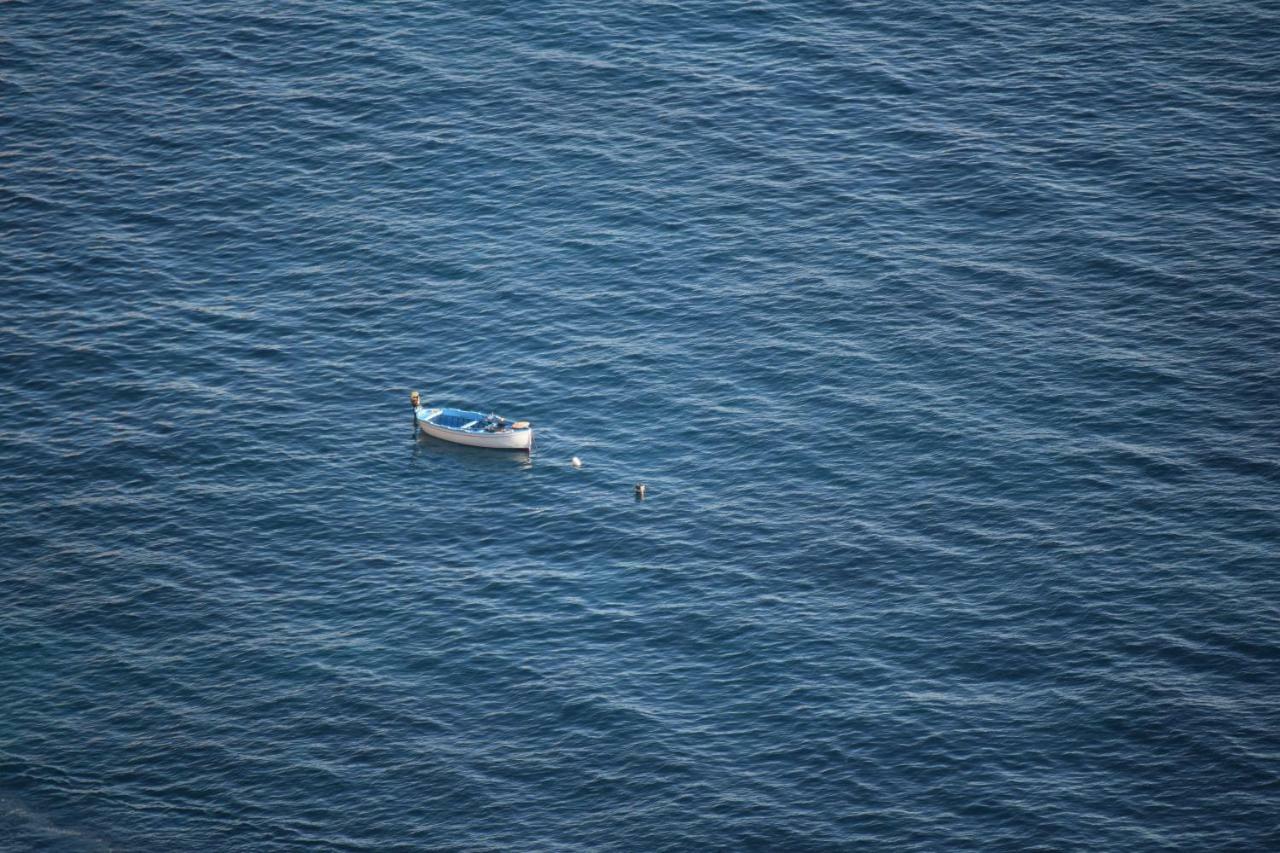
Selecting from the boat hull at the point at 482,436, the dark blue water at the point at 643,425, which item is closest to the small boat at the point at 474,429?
the boat hull at the point at 482,436

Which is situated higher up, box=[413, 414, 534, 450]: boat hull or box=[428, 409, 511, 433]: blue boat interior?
box=[428, 409, 511, 433]: blue boat interior

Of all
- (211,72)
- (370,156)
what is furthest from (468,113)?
(211,72)

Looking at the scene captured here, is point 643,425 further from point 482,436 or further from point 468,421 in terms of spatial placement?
point 468,421

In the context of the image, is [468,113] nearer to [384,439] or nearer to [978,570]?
[384,439]

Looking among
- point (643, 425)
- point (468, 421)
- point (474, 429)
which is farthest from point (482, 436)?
point (643, 425)

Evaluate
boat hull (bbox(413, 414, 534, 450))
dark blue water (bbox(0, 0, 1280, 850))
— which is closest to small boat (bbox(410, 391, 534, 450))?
boat hull (bbox(413, 414, 534, 450))

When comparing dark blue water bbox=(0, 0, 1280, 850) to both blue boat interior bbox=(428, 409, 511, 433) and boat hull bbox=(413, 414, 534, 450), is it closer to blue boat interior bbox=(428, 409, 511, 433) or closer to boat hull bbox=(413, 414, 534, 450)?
boat hull bbox=(413, 414, 534, 450)
